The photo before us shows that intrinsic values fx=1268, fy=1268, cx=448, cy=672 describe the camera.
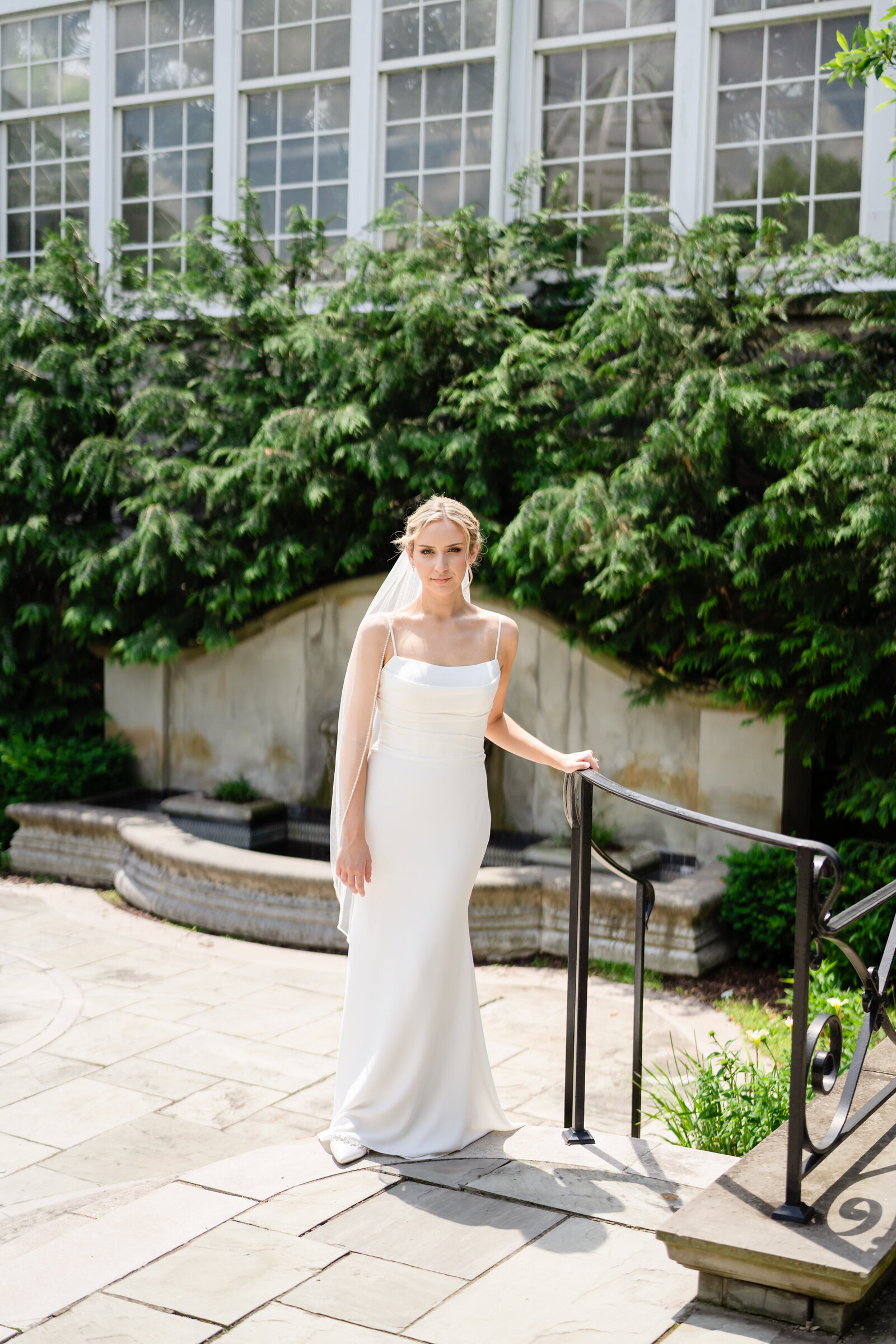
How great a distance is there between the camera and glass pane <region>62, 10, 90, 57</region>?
38.9ft

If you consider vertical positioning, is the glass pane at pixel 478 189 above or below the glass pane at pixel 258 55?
below

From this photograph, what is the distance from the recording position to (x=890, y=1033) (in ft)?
11.5

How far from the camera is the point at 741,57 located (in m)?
9.21

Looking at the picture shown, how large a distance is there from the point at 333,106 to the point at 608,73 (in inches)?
98.0

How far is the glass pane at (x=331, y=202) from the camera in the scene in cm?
1077

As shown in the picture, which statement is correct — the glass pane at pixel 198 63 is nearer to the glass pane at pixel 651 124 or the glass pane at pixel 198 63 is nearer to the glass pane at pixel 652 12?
the glass pane at pixel 652 12

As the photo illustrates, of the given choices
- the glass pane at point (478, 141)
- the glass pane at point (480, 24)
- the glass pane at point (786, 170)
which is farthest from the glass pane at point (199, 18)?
the glass pane at point (786, 170)

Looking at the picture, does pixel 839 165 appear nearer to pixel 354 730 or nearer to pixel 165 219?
pixel 165 219

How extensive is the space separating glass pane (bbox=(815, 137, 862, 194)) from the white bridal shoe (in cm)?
756

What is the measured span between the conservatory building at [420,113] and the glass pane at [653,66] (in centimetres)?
1

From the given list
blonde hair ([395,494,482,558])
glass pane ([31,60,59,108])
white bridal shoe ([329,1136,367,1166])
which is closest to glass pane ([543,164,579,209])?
glass pane ([31,60,59,108])

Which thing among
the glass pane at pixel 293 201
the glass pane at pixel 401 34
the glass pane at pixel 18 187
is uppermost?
the glass pane at pixel 401 34

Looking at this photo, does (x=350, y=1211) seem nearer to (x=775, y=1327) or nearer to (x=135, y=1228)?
(x=135, y=1228)

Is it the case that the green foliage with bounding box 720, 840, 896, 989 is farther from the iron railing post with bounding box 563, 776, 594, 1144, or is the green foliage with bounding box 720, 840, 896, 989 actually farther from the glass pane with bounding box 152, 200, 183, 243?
the glass pane with bounding box 152, 200, 183, 243
